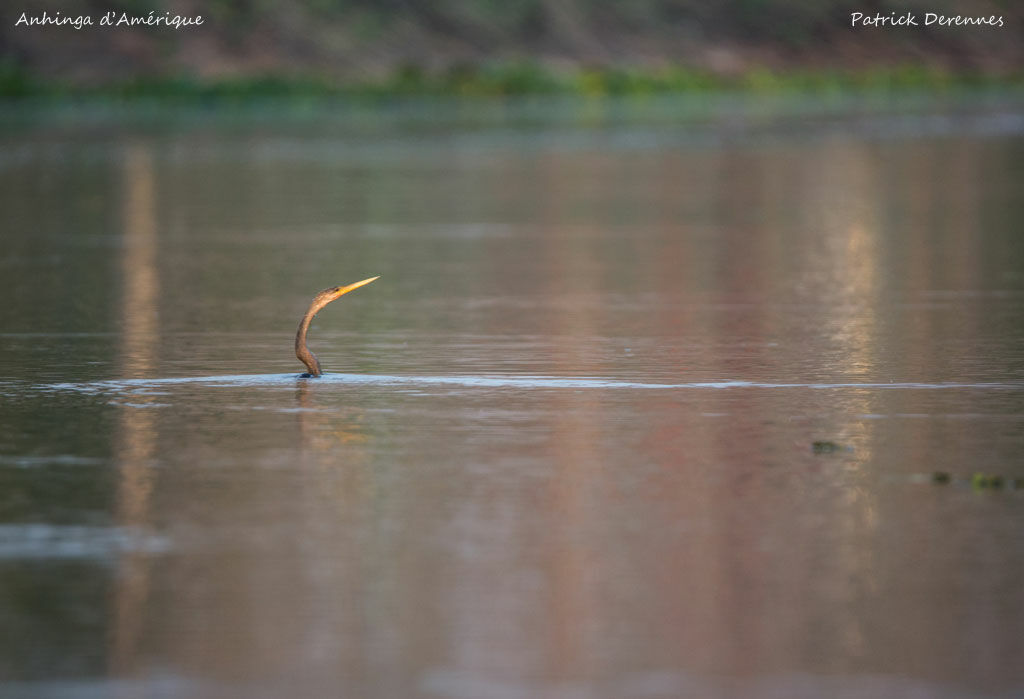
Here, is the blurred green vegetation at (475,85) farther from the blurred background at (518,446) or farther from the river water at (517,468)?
the river water at (517,468)

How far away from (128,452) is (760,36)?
6736 inches

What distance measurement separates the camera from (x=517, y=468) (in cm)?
1160

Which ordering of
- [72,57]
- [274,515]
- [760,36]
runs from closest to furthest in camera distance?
[274,515], [72,57], [760,36]

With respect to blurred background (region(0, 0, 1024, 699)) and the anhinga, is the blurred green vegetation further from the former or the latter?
the anhinga

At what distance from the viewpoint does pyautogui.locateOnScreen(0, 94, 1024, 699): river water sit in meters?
8.26

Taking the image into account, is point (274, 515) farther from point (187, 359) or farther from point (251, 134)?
point (251, 134)

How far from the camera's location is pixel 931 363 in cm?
1552

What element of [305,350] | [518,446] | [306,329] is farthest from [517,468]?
[305,350]

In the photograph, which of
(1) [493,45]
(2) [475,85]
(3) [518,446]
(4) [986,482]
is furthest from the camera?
(1) [493,45]

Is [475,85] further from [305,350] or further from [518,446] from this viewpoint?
[518,446]

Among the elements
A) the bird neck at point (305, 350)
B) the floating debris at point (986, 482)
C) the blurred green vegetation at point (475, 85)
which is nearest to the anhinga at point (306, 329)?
the bird neck at point (305, 350)

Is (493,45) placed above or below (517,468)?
above

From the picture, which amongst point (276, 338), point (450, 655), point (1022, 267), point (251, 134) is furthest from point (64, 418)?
point (251, 134)

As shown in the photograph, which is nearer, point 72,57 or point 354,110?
point 354,110
